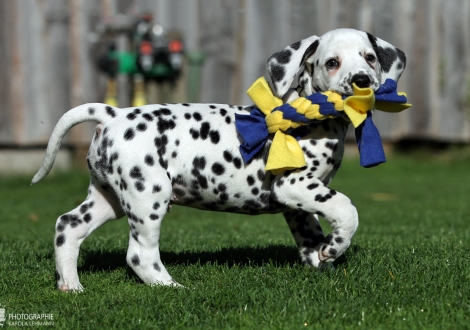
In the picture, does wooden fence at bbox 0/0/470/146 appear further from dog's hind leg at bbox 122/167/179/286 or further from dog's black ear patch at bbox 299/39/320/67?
dog's hind leg at bbox 122/167/179/286

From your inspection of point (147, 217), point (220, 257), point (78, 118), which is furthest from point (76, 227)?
point (220, 257)

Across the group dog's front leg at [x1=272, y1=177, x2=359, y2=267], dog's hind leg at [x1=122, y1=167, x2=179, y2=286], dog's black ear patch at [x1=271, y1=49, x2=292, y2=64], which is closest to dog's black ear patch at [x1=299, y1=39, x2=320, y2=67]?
dog's black ear patch at [x1=271, y1=49, x2=292, y2=64]

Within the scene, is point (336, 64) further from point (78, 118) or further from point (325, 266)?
point (78, 118)

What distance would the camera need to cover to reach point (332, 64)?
4.42m

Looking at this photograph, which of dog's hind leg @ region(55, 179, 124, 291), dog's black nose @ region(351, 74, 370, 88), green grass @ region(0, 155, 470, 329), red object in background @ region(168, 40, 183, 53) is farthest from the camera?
red object in background @ region(168, 40, 183, 53)

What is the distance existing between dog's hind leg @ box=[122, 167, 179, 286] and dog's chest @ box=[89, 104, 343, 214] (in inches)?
0.6

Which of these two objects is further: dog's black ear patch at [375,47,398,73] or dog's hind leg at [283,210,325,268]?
dog's hind leg at [283,210,325,268]

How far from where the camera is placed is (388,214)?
796cm

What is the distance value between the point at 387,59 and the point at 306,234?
1240 mm

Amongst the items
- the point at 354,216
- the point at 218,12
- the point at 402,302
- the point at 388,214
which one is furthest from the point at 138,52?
the point at 402,302

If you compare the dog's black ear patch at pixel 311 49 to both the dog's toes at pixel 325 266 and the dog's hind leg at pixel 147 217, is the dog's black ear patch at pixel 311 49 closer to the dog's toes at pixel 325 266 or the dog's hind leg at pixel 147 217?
the dog's hind leg at pixel 147 217

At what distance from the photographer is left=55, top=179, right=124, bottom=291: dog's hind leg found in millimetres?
4316

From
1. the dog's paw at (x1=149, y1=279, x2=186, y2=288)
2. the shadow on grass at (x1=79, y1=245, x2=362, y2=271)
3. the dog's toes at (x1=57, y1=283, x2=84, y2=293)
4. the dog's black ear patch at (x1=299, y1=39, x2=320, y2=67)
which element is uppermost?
the dog's black ear patch at (x1=299, y1=39, x2=320, y2=67)

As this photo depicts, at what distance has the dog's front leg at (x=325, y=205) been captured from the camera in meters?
4.24
